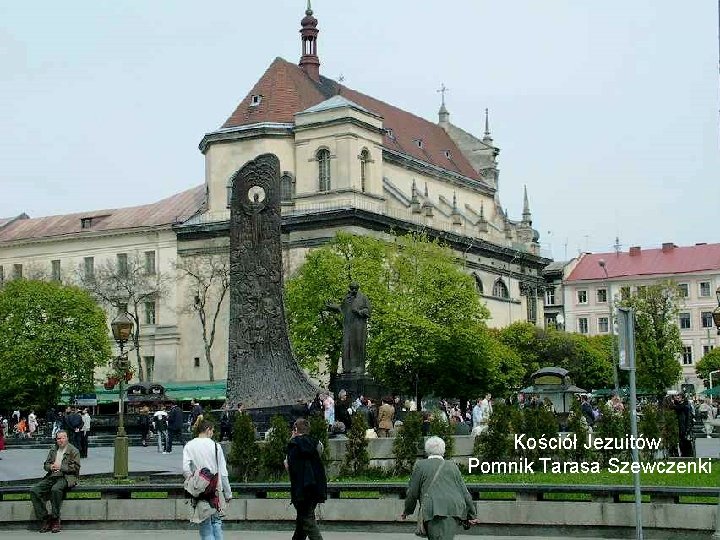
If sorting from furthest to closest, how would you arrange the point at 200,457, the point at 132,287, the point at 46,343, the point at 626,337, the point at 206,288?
the point at 132,287 → the point at 206,288 → the point at 46,343 → the point at 626,337 → the point at 200,457

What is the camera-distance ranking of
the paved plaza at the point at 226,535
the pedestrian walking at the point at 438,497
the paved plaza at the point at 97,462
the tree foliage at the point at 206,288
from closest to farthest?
the pedestrian walking at the point at 438,497 → the paved plaza at the point at 226,535 → the paved plaza at the point at 97,462 → the tree foliage at the point at 206,288

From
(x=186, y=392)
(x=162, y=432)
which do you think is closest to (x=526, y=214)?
(x=186, y=392)

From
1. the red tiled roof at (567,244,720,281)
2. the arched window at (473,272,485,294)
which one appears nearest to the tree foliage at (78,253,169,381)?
the arched window at (473,272,485,294)

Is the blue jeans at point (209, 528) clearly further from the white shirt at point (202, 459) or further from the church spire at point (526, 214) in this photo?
the church spire at point (526, 214)

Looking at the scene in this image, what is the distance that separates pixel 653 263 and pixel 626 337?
116m

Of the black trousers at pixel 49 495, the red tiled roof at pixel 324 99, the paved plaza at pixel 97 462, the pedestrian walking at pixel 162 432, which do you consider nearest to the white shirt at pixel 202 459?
the black trousers at pixel 49 495

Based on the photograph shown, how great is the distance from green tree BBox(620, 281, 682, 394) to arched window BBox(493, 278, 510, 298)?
39.3 ft

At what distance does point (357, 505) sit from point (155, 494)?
16.2 ft

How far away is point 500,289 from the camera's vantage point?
→ 342ft

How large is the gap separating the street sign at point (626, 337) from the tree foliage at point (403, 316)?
52.6 meters

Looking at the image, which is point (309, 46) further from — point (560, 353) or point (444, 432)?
point (444, 432)

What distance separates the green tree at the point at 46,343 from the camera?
248 feet

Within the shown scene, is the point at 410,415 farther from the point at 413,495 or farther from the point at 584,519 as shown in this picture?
the point at 413,495

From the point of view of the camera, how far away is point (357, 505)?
62.8ft
